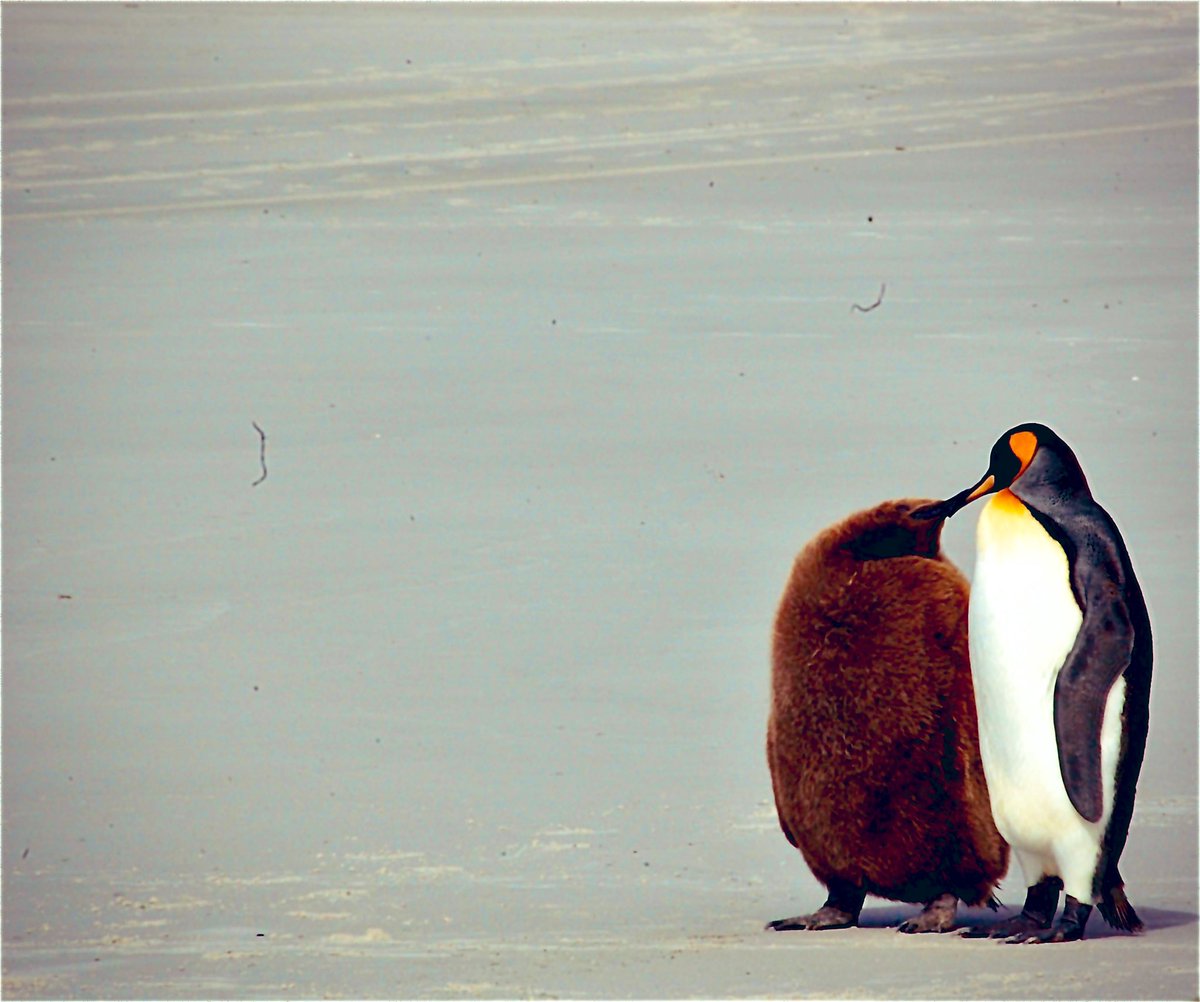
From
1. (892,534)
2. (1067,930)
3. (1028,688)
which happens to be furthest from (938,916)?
(892,534)

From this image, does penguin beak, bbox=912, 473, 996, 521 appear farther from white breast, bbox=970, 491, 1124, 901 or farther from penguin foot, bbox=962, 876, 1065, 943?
penguin foot, bbox=962, 876, 1065, 943

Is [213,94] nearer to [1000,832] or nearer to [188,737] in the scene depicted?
[188,737]

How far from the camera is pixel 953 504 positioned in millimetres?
4039

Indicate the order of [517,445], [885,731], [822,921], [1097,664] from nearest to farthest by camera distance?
[1097,664]
[885,731]
[822,921]
[517,445]

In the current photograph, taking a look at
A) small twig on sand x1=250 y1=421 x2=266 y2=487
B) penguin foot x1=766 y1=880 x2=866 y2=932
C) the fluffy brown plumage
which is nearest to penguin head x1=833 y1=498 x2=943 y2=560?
the fluffy brown plumage

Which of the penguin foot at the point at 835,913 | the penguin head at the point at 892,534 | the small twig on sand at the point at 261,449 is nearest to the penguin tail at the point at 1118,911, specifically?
the penguin foot at the point at 835,913

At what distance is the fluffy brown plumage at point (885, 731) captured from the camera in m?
4.00

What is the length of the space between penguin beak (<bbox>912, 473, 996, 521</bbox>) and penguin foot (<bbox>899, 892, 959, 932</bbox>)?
27.1 inches

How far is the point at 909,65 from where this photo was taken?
1404 cm

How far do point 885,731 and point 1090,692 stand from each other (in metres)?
0.37

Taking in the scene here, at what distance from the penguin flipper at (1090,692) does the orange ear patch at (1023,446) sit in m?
0.29

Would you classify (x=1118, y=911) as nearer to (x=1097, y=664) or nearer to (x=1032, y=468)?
(x=1097, y=664)

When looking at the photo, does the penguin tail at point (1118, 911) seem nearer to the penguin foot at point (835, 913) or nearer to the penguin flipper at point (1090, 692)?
the penguin flipper at point (1090, 692)

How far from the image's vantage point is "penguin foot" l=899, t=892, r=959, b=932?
4023mm
